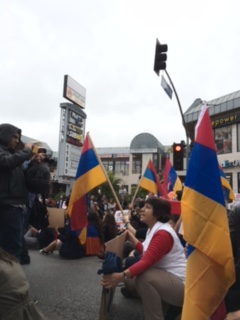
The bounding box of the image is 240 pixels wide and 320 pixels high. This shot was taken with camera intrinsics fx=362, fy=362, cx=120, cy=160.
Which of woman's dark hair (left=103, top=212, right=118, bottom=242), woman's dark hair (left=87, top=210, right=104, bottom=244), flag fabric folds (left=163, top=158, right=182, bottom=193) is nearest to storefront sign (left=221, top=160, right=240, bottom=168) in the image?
flag fabric folds (left=163, top=158, right=182, bottom=193)

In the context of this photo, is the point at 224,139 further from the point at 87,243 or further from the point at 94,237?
the point at 87,243

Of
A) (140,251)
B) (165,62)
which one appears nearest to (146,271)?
(140,251)

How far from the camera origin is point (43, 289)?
4551mm

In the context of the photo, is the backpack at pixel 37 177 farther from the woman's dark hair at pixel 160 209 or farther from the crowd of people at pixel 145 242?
the woman's dark hair at pixel 160 209

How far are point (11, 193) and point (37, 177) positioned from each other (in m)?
0.29

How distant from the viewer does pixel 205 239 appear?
262cm

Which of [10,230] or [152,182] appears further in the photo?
[152,182]

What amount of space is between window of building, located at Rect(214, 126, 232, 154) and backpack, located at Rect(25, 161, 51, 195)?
31813 millimetres

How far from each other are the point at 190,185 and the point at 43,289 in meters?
2.72

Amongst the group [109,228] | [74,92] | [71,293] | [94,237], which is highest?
[74,92]

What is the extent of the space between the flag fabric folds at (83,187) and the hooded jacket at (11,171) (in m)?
1.63

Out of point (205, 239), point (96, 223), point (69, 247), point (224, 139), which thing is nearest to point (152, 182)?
point (96, 223)

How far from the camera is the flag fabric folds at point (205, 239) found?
2.58 metres

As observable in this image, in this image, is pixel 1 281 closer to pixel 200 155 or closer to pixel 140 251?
pixel 200 155
